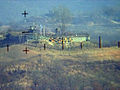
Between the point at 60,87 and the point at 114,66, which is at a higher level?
the point at 114,66

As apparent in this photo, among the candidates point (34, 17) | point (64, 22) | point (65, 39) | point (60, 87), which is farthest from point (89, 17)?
point (60, 87)

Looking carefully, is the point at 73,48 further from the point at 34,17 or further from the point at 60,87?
the point at 34,17

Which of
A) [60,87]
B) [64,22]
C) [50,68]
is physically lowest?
[60,87]

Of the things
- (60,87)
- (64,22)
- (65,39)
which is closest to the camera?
(60,87)

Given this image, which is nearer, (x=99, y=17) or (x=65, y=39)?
(x=65, y=39)

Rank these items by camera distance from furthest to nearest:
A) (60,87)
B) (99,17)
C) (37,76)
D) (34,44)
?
(99,17)
(34,44)
(37,76)
(60,87)

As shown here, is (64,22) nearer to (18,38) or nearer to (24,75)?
(18,38)
